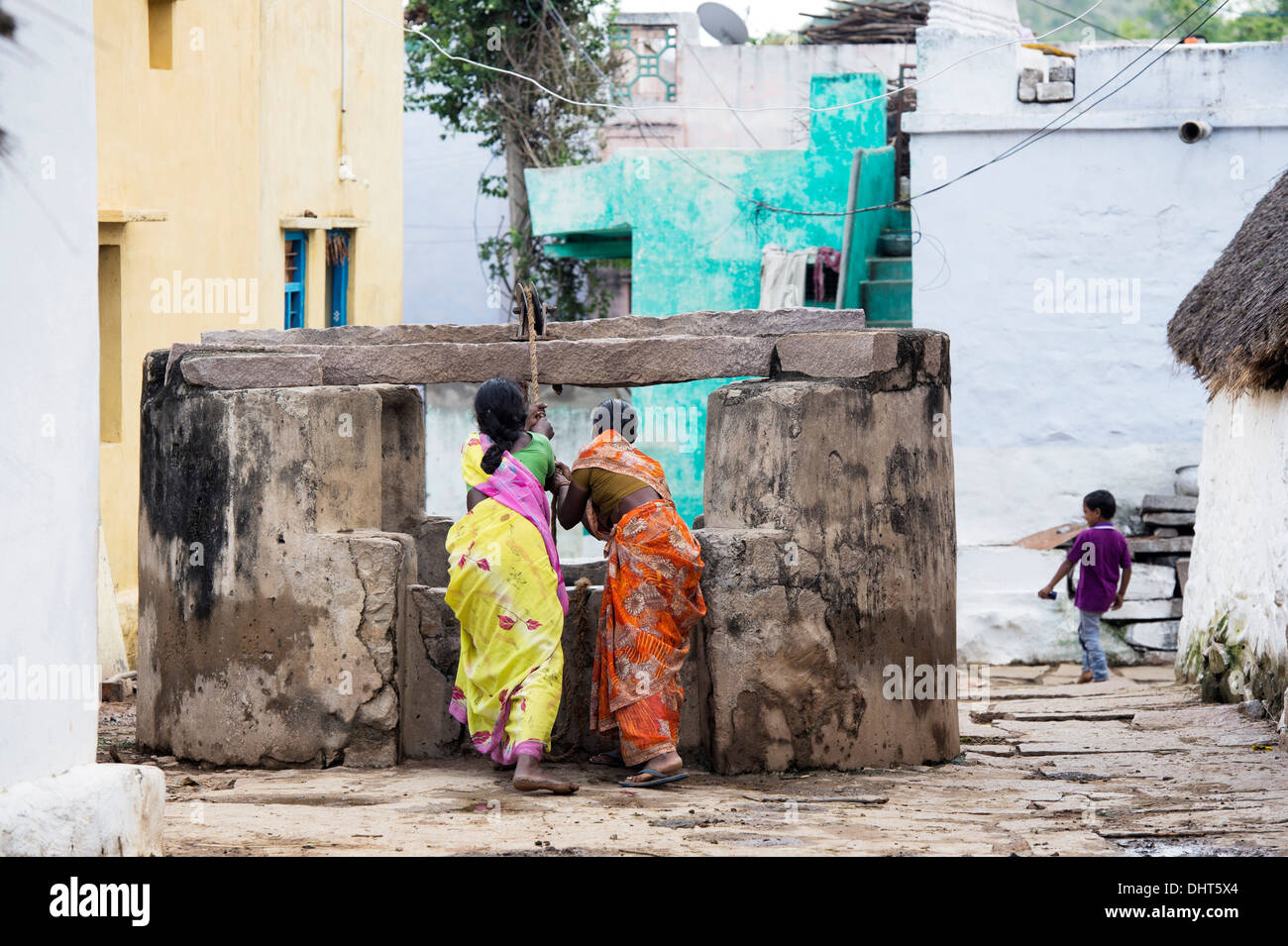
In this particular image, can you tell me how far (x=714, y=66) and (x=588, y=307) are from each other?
11.4ft

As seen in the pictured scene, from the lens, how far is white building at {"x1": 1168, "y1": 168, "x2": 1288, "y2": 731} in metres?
7.20

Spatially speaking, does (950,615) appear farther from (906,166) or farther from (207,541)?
(906,166)

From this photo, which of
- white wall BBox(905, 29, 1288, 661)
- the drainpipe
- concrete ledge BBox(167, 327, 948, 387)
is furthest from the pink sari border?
the drainpipe

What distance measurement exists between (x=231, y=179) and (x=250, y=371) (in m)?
5.74

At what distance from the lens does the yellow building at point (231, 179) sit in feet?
32.3

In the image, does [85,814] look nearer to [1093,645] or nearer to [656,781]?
[656,781]

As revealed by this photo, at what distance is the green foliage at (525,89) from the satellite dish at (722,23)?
1261 millimetres

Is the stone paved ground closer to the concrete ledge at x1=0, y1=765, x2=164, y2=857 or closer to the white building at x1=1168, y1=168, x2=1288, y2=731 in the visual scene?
the concrete ledge at x1=0, y1=765, x2=164, y2=857

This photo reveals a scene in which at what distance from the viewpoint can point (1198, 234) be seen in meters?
11.7

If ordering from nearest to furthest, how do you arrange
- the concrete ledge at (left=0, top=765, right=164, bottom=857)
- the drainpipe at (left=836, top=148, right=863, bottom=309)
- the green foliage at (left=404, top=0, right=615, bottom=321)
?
the concrete ledge at (left=0, top=765, right=164, bottom=857), the drainpipe at (left=836, top=148, right=863, bottom=309), the green foliage at (left=404, top=0, right=615, bottom=321)

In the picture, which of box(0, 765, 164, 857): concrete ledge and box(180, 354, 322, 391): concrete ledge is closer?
box(0, 765, 164, 857): concrete ledge

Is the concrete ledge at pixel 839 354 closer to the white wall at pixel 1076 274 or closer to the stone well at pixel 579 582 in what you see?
the stone well at pixel 579 582

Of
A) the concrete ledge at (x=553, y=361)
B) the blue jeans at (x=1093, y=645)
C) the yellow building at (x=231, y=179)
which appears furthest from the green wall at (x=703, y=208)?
the concrete ledge at (x=553, y=361)

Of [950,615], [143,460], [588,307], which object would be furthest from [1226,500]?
[588,307]
